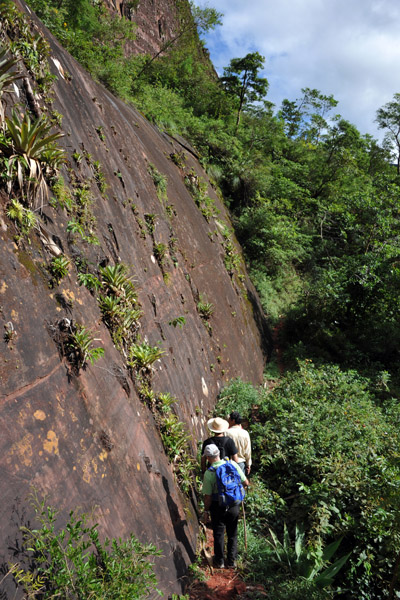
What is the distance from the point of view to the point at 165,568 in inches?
154

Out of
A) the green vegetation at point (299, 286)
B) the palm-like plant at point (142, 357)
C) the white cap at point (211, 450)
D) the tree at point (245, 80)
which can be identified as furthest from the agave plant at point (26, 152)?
the tree at point (245, 80)

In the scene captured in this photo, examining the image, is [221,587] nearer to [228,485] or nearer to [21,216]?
[228,485]

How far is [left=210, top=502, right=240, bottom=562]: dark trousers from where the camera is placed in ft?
15.3

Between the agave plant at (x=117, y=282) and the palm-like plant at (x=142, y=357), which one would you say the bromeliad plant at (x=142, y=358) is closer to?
the palm-like plant at (x=142, y=357)

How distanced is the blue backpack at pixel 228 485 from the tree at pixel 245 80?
23.1 metres

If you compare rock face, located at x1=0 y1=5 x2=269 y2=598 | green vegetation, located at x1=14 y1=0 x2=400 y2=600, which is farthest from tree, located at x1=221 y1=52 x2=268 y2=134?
rock face, located at x1=0 y1=5 x2=269 y2=598

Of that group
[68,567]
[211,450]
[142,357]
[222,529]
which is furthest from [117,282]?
[222,529]

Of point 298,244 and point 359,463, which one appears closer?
point 359,463

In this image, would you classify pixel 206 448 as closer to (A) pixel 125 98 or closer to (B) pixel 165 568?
(B) pixel 165 568

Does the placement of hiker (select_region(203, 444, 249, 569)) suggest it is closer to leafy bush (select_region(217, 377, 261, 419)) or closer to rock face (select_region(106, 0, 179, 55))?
leafy bush (select_region(217, 377, 261, 419))

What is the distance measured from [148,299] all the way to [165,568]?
12.4 feet

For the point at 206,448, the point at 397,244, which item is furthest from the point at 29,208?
→ the point at 397,244

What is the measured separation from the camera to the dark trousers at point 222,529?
4660 millimetres

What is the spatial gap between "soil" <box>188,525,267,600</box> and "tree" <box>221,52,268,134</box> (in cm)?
2380
